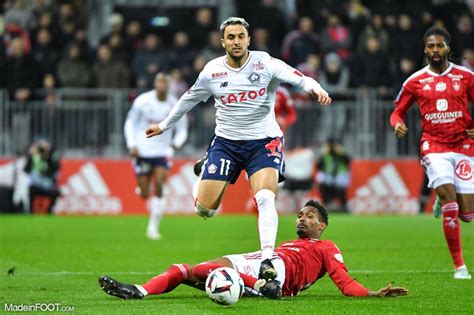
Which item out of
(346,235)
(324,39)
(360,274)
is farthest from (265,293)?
(324,39)

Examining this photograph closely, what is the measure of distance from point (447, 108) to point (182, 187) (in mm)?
13913

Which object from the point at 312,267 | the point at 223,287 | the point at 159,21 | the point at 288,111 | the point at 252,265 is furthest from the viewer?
the point at 159,21

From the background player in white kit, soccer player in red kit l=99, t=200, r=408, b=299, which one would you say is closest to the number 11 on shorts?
soccer player in red kit l=99, t=200, r=408, b=299

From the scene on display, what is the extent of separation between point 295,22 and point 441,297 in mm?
17969

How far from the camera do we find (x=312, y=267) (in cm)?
1057

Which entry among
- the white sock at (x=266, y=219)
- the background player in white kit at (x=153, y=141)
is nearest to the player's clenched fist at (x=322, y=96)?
the white sock at (x=266, y=219)

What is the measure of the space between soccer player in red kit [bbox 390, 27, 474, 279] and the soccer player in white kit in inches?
64.3

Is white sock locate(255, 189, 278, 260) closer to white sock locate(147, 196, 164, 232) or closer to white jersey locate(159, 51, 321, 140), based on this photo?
white jersey locate(159, 51, 321, 140)

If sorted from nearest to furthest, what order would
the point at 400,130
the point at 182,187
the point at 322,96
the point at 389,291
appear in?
the point at 389,291 < the point at 322,96 < the point at 400,130 < the point at 182,187

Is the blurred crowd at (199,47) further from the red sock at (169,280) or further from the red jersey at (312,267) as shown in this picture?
the red sock at (169,280)

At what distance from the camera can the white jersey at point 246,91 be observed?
11.7 m

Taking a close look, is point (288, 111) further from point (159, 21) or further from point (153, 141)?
point (159, 21)

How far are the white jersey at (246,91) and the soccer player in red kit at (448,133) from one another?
1.64 metres

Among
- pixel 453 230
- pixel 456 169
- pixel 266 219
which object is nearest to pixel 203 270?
pixel 266 219
